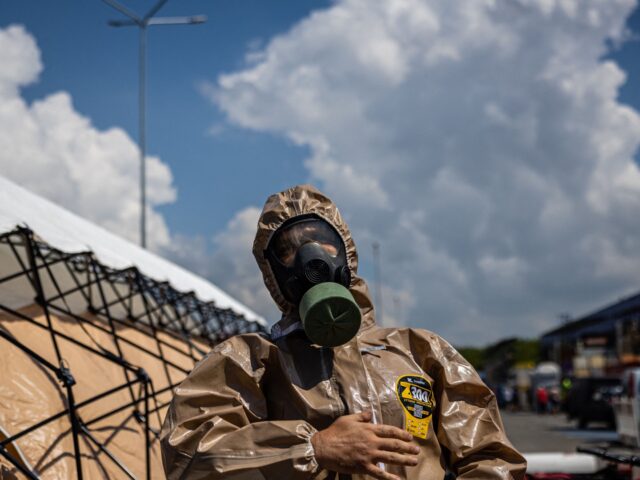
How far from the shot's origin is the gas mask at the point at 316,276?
2117 mm

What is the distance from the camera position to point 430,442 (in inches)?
91.2

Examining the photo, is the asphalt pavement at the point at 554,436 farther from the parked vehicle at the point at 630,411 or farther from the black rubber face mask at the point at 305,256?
the black rubber face mask at the point at 305,256

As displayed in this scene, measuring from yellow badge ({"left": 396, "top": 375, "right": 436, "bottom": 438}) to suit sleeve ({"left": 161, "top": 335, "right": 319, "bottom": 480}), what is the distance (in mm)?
336

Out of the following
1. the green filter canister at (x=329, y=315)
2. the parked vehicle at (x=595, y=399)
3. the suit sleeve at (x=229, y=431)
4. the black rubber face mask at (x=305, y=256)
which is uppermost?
the parked vehicle at (x=595, y=399)

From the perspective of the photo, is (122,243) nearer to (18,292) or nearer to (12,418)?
(18,292)

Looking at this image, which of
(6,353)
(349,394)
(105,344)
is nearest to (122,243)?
(105,344)

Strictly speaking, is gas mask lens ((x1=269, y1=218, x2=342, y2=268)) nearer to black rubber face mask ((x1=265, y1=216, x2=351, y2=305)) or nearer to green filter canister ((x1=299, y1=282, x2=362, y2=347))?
black rubber face mask ((x1=265, y1=216, x2=351, y2=305))

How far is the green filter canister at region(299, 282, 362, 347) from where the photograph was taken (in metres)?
2.10

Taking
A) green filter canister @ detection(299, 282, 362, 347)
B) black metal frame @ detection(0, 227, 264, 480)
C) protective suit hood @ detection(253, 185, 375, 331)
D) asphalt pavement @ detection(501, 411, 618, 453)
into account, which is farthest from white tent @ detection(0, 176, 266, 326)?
asphalt pavement @ detection(501, 411, 618, 453)

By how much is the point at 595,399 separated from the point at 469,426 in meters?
21.9

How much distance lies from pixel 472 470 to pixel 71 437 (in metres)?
3.89

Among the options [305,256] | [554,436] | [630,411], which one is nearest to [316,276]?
[305,256]

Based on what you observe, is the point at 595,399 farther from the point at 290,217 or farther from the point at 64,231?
the point at 290,217

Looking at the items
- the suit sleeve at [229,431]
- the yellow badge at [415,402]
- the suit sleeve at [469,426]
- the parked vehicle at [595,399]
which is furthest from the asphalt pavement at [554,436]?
the suit sleeve at [229,431]
